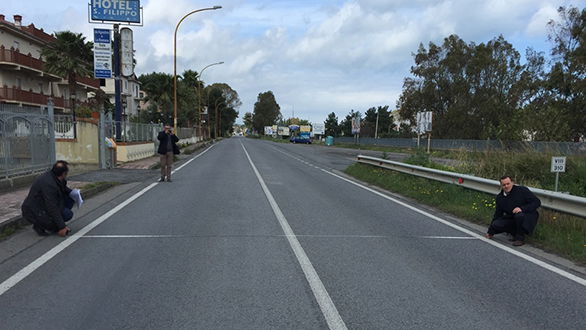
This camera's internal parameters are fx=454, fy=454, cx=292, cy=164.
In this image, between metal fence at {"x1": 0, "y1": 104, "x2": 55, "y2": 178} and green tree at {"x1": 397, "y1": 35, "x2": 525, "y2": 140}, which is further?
green tree at {"x1": 397, "y1": 35, "x2": 525, "y2": 140}

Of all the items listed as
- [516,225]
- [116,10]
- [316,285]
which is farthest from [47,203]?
[116,10]

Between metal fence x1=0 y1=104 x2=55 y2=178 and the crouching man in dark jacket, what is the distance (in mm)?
5610

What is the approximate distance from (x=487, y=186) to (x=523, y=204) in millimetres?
3023

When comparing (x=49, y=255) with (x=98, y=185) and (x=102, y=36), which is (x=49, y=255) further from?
(x=102, y=36)

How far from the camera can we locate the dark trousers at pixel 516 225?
693 cm

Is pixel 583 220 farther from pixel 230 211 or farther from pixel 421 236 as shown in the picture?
pixel 230 211

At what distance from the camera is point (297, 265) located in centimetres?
573

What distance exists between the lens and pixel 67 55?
40000 mm

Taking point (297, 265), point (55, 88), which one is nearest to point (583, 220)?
point (297, 265)

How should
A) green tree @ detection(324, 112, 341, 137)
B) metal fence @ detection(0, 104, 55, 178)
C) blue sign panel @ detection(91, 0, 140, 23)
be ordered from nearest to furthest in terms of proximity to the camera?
metal fence @ detection(0, 104, 55, 178) < blue sign panel @ detection(91, 0, 140, 23) < green tree @ detection(324, 112, 341, 137)

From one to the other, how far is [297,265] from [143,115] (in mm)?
66026

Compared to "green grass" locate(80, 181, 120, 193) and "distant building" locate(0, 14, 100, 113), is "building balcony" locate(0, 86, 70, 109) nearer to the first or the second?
"distant building" locate(0, 14, 100, 113)

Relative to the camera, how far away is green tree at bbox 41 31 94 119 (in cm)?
3972

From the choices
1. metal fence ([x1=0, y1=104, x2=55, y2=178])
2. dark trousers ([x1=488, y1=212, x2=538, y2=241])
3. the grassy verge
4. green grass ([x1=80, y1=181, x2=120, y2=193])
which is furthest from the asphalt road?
metal fence ([x1=0, y1=104, x2=55, y2=178])
